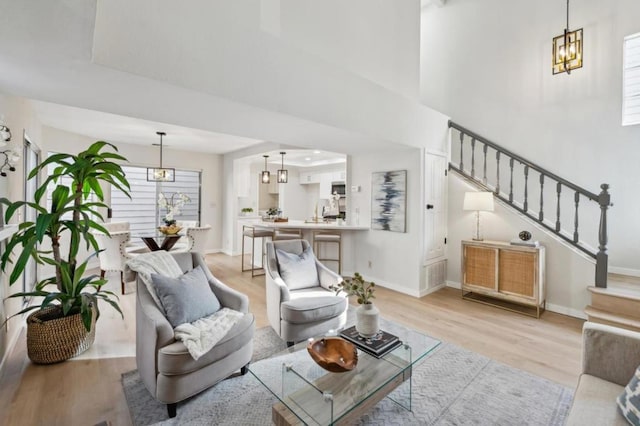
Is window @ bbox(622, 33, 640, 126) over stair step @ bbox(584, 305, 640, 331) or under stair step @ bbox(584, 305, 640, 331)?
over

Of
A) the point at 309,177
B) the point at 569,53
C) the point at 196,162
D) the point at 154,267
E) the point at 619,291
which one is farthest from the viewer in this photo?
the point at 309,177

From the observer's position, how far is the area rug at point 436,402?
74.1 inches

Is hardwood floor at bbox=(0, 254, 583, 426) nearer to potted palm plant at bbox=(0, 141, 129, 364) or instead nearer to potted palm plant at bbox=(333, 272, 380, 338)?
potted palm plant at bbox=(0, 141, 129, 364)

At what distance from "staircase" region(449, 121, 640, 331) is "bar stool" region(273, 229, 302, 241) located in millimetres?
2803

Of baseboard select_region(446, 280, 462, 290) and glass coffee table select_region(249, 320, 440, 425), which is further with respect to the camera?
baseboard select_region(446, 280, 462, 290)

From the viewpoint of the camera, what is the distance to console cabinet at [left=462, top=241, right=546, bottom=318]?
3592mm

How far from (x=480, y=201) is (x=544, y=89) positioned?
7.17 ft

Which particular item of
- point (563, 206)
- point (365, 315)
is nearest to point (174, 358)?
Result: point (365, 315)

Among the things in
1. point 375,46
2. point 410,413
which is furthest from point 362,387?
point 375,46

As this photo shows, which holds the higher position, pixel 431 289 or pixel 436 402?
pixel 431 289

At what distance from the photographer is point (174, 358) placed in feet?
5.94

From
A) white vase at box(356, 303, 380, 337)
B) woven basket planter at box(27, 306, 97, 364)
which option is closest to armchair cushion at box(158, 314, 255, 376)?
white vase at box(356, 303, 380, 337)

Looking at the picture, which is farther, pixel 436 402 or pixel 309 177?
pixel 309 177

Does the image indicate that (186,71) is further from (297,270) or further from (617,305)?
(617,305)
